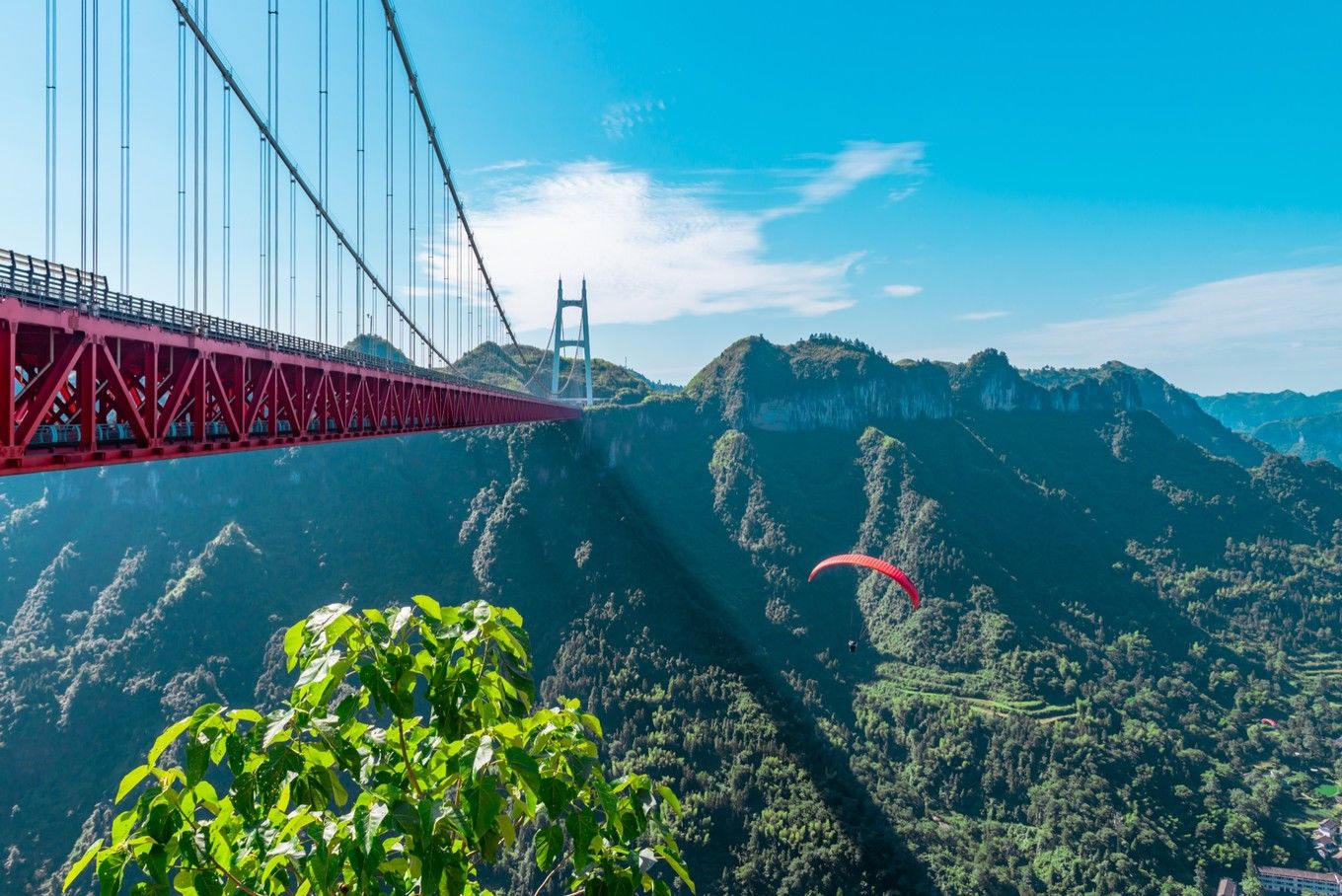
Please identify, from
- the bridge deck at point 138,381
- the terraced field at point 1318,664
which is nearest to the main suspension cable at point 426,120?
the bridge deck at point 138,381

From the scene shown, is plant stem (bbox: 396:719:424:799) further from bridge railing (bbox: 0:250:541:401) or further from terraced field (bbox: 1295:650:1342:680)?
terraced field (bbox: 1295:650:1342:680)

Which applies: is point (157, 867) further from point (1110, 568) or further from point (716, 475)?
point (1110, 568)

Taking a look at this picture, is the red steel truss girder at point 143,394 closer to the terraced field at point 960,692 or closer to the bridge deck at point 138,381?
the bridge deck at point 138,381

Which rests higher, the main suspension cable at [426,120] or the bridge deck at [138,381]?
the main suspension cable at [426,120]

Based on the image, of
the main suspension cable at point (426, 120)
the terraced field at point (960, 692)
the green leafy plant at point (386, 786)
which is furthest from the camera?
the terraced field at point (960, 692)

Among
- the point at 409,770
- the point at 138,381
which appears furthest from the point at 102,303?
the point at 409,770

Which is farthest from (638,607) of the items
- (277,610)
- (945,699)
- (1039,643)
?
(1039,643)

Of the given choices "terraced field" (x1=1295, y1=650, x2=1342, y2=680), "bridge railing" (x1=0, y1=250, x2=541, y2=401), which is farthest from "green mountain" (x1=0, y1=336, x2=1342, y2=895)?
"bridge railing" (x1=0, y1=250, x2=541, y2=401)
